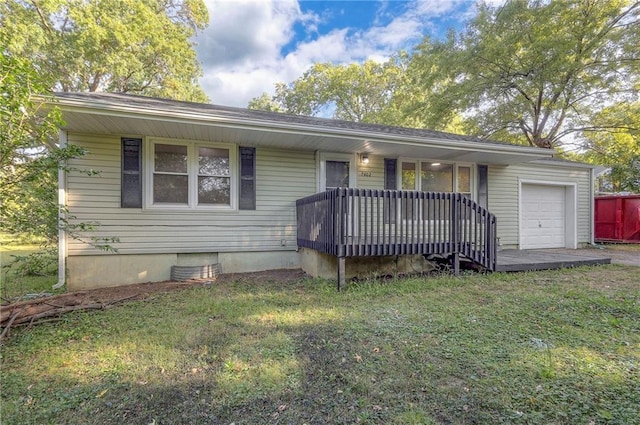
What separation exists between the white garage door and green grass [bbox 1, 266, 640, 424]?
5.21m

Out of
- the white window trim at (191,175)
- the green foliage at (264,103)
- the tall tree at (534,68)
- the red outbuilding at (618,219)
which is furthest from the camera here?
the green foliage at (264,103)

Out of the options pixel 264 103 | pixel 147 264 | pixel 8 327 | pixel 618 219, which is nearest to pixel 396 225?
pixel 147 264

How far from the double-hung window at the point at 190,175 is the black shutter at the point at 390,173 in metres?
3.70

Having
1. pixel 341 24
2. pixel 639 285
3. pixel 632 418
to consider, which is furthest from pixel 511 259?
pixel 341 24

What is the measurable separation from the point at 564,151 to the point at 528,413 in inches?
755

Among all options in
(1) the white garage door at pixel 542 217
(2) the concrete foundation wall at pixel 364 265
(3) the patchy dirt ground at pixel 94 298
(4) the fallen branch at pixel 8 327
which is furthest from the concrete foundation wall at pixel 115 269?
(1) the white garage door at pixel 542 217

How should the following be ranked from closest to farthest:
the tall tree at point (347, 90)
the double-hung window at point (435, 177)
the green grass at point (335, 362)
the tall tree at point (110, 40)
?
the green grass at point (335, 362) < the double-hung window at point (435, 177) < the tall tree at point (110, 40) < the tall tree at point (347, 90)

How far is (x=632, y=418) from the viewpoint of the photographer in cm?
186

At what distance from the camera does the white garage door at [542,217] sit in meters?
9.24

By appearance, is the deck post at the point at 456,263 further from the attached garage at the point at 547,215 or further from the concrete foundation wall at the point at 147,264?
the attached garage at the point at 547,215

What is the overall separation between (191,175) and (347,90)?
811 inches

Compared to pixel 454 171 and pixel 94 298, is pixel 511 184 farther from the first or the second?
pixel 94 298

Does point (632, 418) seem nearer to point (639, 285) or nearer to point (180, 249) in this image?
point (639, 285)

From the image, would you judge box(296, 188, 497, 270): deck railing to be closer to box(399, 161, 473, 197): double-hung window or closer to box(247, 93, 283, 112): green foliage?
box(399, 161, 473, 197): double-hung window
